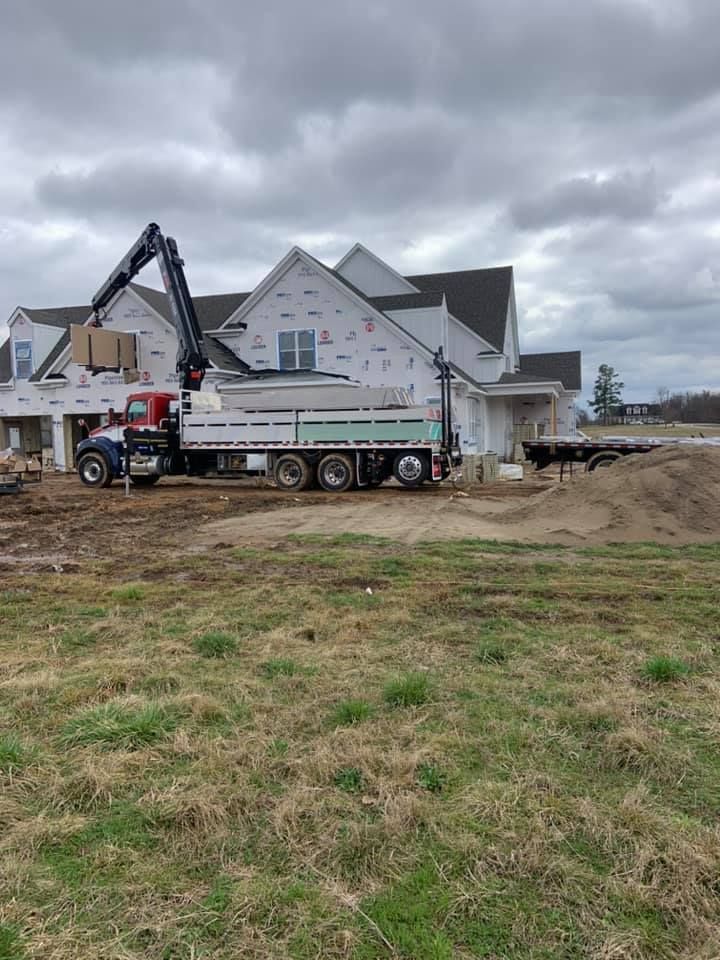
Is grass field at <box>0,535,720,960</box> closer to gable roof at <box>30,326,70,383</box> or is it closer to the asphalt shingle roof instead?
the asphalt shingle roof

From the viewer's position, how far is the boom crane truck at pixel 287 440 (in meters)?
18.0

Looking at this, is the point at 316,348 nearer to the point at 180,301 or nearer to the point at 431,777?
the point at 180,301

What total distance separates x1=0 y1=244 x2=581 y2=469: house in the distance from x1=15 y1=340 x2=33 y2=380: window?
44mm

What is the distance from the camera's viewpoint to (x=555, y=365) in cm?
3712

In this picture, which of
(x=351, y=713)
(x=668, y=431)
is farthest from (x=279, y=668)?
(x=668, y=431)

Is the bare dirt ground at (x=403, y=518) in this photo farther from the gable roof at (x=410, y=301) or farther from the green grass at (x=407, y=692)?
the gable roof at (x=410, y=301)

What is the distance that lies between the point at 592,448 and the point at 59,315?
27553mm

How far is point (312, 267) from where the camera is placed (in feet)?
87.6

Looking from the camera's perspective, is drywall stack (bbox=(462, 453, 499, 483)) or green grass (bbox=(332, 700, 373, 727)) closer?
green grass (bbox=(332, 700, 373, 727))

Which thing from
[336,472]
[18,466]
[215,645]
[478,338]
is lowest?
[215,645]

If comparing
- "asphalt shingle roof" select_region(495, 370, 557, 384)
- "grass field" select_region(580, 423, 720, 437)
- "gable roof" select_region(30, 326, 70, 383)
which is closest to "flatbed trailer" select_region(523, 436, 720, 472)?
"asphalt shingle roof" select_region(495, 370, 557, 384)

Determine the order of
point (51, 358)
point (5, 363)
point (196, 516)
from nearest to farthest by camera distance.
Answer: point (196, 516)
point (51, 358)
point (5, 363)

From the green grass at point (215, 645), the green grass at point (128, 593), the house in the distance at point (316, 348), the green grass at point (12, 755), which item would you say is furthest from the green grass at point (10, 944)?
the house in the distance at point (316, 348)

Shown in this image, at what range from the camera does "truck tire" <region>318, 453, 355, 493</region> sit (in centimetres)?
1830
